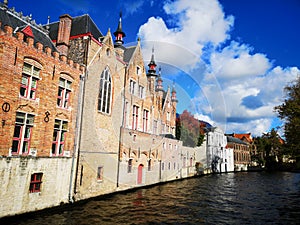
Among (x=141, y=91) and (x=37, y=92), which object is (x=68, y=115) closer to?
(x=37, y=92)

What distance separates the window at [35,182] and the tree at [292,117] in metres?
21.1

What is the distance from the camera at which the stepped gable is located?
47.9ft

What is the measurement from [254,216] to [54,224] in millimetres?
12537

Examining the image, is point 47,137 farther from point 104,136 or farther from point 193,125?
point 193,125

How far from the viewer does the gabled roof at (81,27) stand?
1995 cm

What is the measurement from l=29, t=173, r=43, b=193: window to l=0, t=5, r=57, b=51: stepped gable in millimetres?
8879

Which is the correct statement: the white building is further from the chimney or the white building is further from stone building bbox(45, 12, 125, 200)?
the chimney

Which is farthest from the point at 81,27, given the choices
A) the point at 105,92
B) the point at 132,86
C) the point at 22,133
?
the point at 22,133

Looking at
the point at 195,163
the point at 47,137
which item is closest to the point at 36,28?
the point at 47,137

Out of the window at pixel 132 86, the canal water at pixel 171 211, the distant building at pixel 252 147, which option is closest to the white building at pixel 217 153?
the distant building at pixel 252 147

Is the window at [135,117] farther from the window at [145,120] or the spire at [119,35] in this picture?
the spire at [119,35]

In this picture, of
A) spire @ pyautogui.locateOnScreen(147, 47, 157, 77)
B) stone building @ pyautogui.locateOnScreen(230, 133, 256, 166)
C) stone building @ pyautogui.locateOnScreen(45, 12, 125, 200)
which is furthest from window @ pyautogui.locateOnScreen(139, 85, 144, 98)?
stone building @ pyautogui.locateOnScreen(230, 133, 256, 166)

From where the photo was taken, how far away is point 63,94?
16.2 meters

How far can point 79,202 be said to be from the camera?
53.7 feet
